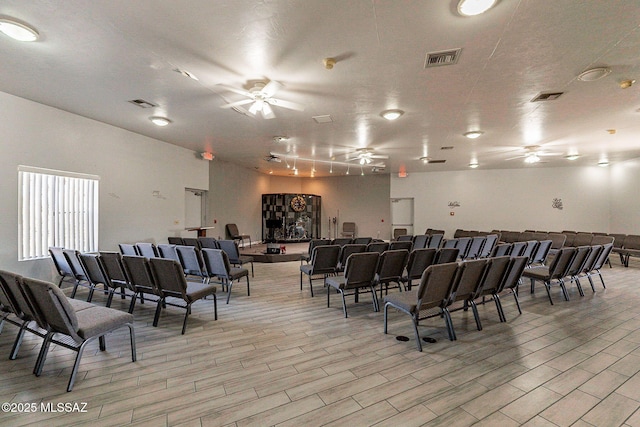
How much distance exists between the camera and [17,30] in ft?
9.45

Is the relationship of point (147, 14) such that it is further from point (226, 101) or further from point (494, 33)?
point (494, 33)

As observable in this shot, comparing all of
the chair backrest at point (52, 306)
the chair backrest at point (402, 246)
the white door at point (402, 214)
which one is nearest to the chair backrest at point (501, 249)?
the chair backrest at point (402, 246)

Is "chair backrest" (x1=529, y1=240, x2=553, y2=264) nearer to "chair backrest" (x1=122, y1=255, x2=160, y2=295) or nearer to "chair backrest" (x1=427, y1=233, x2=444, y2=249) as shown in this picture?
"chair backrest" (x1=427, y1=233, x2=444, y2=249)

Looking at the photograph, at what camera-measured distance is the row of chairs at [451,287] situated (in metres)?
3.03

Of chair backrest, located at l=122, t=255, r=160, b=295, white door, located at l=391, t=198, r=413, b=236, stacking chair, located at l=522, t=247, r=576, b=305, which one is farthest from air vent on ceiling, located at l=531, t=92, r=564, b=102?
white door, located at l=391, t=198, r=413, b=236

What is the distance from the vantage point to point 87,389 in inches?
91.7

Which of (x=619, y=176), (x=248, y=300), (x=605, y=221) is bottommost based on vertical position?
(x=248, y=300)

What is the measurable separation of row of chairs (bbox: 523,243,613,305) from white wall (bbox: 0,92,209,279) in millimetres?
8523

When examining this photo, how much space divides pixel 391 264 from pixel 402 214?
9470 mm

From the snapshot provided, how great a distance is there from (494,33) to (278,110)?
11.2 ft

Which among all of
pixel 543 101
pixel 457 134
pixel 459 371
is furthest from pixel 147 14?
pixel 457 134

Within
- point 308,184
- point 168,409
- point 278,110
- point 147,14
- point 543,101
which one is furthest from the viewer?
point 308,184

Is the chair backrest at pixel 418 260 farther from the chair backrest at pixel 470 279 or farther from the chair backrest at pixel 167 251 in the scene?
the chair backrest at pixel 167 251

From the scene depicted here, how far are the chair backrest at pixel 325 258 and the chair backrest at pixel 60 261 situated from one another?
393cm
